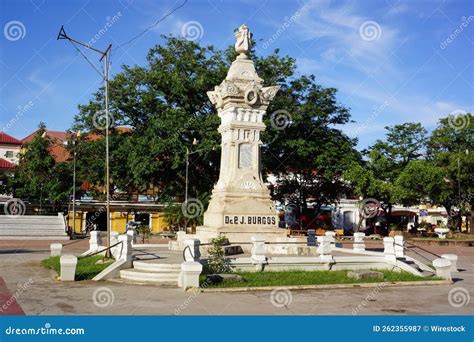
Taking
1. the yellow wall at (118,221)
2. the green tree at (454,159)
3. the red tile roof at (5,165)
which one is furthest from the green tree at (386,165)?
the red tile roof at (5,165)

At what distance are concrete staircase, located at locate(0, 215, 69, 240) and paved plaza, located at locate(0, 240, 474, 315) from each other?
27785mm

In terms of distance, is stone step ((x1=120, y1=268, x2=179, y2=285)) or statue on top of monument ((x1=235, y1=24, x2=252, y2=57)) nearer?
stone step ((x1=120, y1=268, x2=179, y2=285))

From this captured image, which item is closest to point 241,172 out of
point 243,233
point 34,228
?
point 243,233

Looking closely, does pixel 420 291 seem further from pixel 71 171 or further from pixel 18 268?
pixel 71 171

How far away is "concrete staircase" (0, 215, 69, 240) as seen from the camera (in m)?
42.6

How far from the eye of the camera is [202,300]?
1289 cm

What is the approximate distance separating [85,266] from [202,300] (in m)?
7.40

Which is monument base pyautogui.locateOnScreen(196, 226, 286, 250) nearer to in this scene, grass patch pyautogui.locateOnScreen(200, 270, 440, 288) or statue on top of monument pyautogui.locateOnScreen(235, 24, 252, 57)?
grass patch pyautogui.locateOnScreen(200, 270, 440, 288)

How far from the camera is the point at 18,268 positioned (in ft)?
66.3

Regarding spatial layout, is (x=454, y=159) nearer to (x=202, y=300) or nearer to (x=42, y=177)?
(x=42, y=177)

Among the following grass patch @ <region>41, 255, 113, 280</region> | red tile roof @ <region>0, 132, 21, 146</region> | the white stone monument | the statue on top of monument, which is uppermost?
red tile roof @ <region>0, 132, 21, 146</region>

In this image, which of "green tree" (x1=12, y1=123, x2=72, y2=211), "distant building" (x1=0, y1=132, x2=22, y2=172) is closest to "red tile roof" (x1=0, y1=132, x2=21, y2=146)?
"distant building" (x1=0, y1=132, x2=22, y2=172)

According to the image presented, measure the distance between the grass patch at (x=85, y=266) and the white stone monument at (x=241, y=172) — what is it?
4342 millimetres

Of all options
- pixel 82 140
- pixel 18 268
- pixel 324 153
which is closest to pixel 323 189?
pixel 324 153
